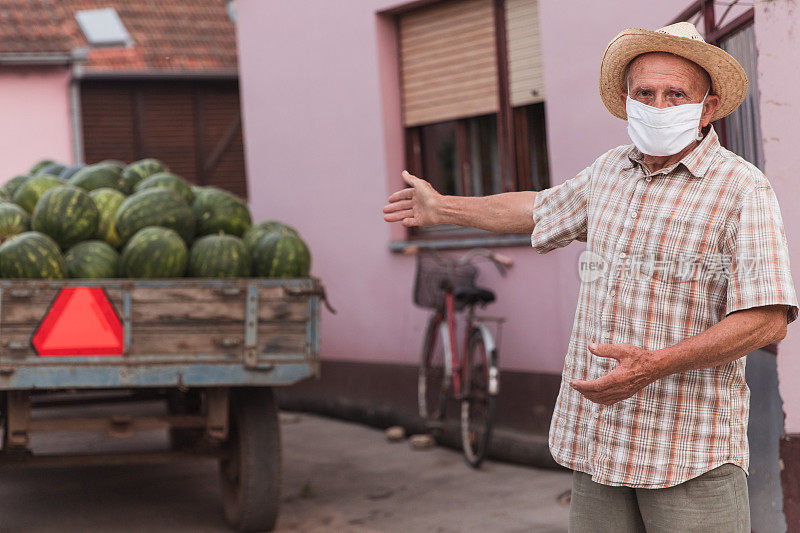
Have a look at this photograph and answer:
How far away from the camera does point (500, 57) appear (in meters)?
8.61

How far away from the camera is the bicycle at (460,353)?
7746mm

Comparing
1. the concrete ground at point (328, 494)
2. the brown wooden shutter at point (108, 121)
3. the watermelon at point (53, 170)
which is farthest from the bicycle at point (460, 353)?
the brown wooden shutter at point (108, 121)

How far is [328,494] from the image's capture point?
23.6ft

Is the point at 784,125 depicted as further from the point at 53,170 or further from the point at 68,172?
the point at 53,170

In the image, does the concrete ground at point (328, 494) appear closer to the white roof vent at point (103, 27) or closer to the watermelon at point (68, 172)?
the watermelon at point (68, 172)

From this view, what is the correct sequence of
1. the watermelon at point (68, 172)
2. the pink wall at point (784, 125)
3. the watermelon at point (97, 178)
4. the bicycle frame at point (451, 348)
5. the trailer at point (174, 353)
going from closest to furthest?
the pink wall at point (784, 125)
the trailer at point (174, 353)
the watermelon at point (97, 178)
the watermelon at point (68, 172)
the bicycle frame at point (451, 348)

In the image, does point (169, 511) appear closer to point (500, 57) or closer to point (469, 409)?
point (469, 409)

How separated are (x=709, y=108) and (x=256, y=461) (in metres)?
3.79

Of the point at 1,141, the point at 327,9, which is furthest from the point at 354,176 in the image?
the point at 1,141

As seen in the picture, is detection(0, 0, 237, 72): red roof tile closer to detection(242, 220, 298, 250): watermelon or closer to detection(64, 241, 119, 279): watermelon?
detection(242, 220, 298, 250): watermelon

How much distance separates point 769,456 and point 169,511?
358 centimetres

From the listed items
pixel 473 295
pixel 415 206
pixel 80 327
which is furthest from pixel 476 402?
pixel 415 206

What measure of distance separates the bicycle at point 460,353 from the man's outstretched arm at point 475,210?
426 cm

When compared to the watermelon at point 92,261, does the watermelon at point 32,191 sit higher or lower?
higher
